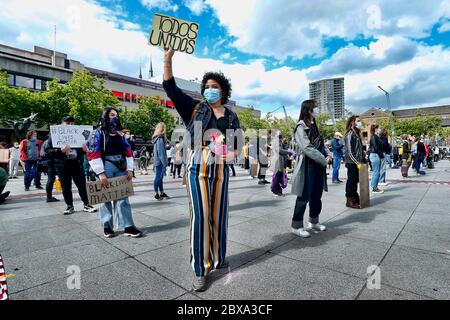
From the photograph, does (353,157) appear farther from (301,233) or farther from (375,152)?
(301,233)

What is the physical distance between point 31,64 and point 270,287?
42945 millimetres

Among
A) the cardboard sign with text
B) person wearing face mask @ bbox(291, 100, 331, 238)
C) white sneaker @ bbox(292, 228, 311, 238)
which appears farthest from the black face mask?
white sneaker @ bbox(292, 228, 311, 238)

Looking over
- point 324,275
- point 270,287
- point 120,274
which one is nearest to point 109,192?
point 120,274

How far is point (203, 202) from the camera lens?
91.7 inches

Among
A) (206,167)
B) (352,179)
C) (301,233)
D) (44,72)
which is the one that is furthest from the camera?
(44,72)

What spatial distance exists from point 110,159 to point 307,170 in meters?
2.90

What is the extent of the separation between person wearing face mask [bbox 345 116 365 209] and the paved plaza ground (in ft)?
1.36

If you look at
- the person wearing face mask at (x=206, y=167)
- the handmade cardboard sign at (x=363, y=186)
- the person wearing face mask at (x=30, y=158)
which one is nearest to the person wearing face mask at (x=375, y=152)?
the handmade cardboard sign at (x=363, y=186)

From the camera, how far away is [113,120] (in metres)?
3.88

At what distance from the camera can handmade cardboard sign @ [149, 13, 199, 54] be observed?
7.81ft

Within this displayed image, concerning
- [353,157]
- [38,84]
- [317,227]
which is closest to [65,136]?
[317,227]

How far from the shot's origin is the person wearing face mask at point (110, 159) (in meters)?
3.67

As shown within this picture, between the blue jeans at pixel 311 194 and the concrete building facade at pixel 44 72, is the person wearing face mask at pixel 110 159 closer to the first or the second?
the blue jeans at pixel 311 194

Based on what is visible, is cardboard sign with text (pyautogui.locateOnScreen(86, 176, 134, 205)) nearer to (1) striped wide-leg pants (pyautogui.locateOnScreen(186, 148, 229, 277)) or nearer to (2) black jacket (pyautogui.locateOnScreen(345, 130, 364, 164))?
(1) striped wide-leg pants (pyautogui.locateOnScreen(186, 148, 229, 277))
